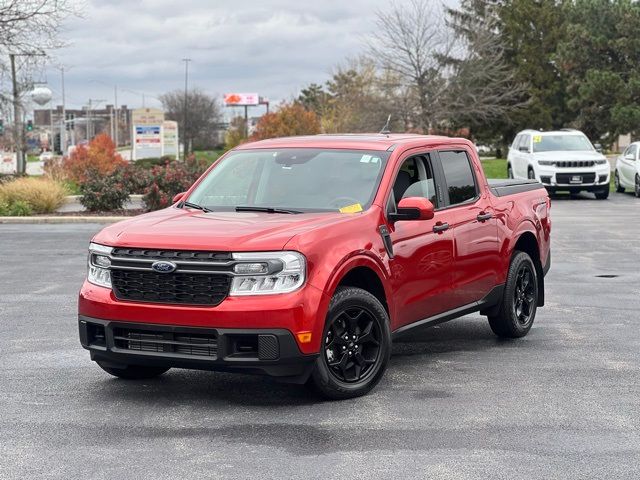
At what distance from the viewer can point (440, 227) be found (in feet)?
27.0

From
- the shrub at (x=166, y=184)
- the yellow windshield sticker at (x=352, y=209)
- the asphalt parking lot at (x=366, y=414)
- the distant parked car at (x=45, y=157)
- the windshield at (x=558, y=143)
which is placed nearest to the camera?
the asphalt parking lot at (x=366, y=414)

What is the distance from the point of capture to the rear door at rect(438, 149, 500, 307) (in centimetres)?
855

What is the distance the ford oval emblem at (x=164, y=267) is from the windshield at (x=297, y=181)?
126 cm

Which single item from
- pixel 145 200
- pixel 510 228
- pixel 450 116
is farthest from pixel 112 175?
pixel 450 116

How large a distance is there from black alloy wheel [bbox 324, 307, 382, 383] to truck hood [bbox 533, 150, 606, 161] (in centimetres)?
2338

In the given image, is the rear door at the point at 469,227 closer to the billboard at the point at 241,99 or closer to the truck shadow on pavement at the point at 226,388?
the truck shadow on pavement at the point at 226,388

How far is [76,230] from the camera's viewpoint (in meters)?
22.2

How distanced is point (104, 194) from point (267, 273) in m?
19.7

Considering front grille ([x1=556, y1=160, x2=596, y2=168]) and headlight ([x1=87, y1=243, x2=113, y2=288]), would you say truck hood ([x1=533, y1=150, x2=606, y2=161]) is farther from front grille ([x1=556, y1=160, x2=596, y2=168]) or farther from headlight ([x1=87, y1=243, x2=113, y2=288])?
headlight ([x1=87, y1=243, x2=113, y2=288])

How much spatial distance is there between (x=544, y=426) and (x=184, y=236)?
8.28 feet

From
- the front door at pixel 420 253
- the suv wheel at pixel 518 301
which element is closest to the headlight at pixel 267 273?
the front door at pixel 420 253

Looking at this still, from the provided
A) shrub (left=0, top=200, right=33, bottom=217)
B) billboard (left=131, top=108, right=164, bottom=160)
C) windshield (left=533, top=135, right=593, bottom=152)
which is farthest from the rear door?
billboard (left=131, top=108, right=164, bottom=160)

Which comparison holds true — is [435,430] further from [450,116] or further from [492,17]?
[492,17]

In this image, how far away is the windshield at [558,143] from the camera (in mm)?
30750
